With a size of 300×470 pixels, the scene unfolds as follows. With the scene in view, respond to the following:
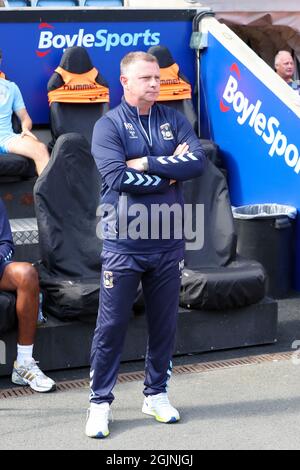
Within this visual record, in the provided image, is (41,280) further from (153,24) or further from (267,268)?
(153,24)

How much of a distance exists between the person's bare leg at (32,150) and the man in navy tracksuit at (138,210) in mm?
2547

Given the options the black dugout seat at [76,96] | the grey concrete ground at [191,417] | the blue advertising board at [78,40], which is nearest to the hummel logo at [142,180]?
the grey concrete ground at [191,417]

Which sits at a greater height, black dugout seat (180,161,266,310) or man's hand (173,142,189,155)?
man's hand (173,142,189,155)

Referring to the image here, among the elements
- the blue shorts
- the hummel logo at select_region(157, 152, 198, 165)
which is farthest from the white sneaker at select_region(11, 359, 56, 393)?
the blue shorts

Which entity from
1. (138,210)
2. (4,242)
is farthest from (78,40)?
(138,210)

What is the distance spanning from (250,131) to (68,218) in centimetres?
221

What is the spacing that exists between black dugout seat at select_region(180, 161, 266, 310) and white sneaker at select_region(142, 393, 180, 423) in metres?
1.08

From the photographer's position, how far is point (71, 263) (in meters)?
5.71

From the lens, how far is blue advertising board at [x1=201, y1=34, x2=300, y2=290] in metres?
7.02

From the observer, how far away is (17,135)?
6988 mm

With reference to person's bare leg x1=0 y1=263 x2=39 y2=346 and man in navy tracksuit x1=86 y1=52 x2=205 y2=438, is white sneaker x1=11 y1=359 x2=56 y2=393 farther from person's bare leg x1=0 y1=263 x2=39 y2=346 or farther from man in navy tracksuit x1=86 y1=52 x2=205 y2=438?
man in navy tracksuit x1=86 y1=52 x2=205 y2=438

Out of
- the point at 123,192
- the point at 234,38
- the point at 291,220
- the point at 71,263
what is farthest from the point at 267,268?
the point at 123,192

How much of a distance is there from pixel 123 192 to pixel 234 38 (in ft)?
12.9

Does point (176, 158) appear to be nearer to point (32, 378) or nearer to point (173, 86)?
point (32, 378)
